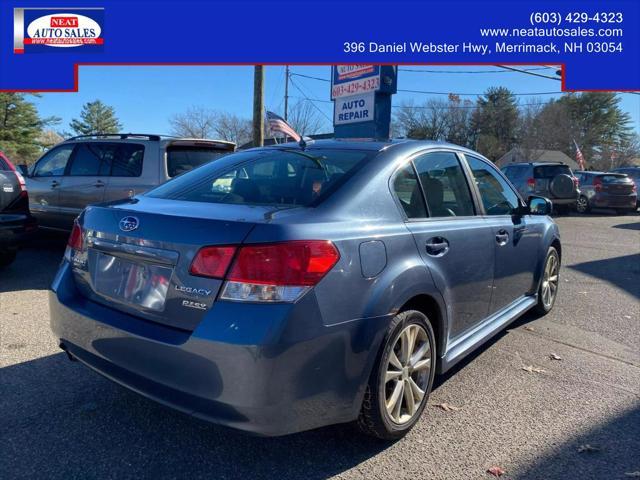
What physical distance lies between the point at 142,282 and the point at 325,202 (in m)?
0.94

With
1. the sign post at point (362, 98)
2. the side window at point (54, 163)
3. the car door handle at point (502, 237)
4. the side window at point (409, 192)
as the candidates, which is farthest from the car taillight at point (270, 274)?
the sign post at point (362, 98)

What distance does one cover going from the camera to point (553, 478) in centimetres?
238

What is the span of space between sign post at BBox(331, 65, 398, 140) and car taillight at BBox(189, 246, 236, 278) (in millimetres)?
9453

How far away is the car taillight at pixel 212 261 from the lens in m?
2.08

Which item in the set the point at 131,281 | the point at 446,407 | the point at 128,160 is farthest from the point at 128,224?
the point at 128,160

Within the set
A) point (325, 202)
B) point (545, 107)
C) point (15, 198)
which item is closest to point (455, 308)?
point (325, 202)

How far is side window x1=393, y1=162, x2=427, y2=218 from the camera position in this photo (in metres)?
2.77

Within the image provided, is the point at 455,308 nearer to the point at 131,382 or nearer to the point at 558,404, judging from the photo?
the point at 558,404

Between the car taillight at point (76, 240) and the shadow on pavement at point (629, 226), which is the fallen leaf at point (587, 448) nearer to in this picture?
the car taillight at point (76, 240)

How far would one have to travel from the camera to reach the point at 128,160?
21.7ft

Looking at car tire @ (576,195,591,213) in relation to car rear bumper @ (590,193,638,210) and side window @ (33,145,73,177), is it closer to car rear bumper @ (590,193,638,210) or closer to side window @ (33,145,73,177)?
car rear bumper @ (590,193,638,210)

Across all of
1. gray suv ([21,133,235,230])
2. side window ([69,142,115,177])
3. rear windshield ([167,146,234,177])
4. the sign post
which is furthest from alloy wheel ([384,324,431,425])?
the sign post

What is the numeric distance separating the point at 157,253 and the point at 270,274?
564mm

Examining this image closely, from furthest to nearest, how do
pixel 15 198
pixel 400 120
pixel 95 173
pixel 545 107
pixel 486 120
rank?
pixel 486 120 → pixel 545 107 → pixel 400 120 → pixel 95 173 → pixel 15 198
